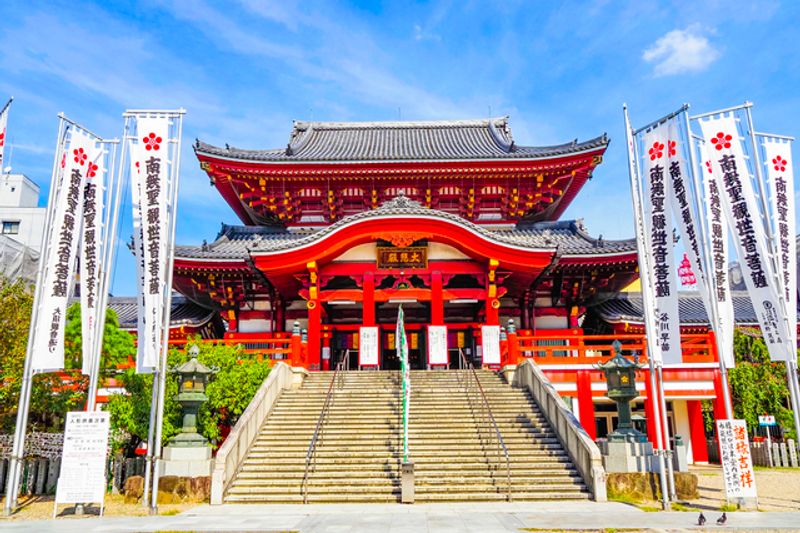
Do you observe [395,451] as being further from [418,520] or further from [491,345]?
[491,345]

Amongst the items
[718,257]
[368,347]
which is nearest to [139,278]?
[368,347]

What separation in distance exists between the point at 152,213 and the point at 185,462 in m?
5.10

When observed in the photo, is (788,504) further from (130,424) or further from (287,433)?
(130,424)

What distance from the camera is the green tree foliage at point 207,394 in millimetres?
13164

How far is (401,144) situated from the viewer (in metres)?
26.5

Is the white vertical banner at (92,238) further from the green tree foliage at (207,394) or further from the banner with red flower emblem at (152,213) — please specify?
the green tree foliage at (207,394)

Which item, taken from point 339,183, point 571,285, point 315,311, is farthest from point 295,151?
point 571,285

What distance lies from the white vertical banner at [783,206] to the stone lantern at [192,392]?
11.8 m

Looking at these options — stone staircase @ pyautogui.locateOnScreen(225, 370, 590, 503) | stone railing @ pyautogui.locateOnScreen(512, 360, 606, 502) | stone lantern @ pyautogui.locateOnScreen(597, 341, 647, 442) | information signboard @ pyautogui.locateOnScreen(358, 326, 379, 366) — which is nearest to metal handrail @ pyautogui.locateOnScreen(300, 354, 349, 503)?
stone staircase @ pyautogui.locateOnScreen(225, 370, 590, 503)

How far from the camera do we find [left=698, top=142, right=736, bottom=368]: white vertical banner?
10352 millimetres

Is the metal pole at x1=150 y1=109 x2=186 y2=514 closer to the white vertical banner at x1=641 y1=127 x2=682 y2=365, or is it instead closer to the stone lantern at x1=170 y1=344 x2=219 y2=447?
the stone lantern at x1=170 y1=344 x2=219 y2=447

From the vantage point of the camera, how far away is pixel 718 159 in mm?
10781

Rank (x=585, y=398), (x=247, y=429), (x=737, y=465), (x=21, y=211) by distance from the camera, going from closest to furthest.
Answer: (x=737, y=465), (x=247, y=429), (x=585, y=398), (x=21, y=211)

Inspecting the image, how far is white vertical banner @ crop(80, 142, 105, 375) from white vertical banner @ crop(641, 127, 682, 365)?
11.0 m
